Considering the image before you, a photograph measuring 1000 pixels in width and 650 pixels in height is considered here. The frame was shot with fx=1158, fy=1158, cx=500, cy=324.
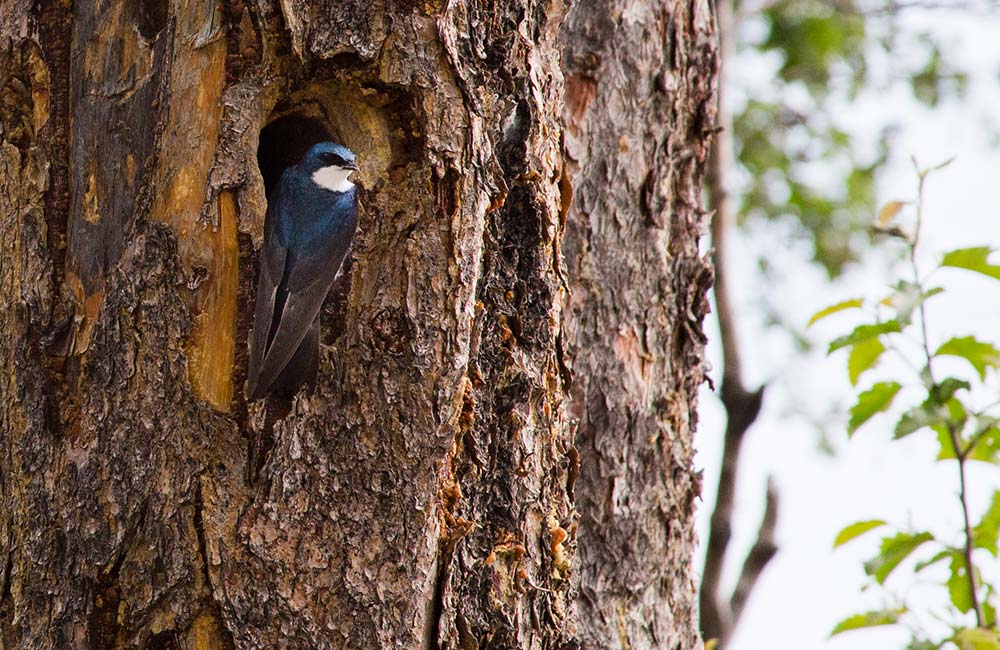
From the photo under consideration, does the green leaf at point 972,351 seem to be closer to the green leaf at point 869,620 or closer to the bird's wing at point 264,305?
the green leaf at point 869,620

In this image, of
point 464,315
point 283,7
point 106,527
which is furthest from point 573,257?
point 106,527

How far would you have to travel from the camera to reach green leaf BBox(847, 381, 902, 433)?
2.52m

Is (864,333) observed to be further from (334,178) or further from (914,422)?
(334,178)

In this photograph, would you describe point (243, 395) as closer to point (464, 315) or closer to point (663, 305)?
point (464, 315)

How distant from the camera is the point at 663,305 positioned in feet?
10.2

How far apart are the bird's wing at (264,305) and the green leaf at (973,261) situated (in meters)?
1.38

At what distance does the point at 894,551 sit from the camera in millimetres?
2504

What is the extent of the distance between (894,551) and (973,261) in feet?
2.11

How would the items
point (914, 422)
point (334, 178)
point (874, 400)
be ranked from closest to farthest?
point (334, 178) < point (914, 422) < point (874, 400)

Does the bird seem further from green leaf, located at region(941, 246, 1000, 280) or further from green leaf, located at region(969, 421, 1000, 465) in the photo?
green leaf, located at region(969, 421, 1000, 465)

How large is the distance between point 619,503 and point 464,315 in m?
1.05

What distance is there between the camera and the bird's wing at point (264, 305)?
83.4 inches

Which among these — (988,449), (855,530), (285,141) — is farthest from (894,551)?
(285,141)

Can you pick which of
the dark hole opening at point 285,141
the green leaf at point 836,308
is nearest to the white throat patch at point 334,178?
the dark hole opening at point 285,141
